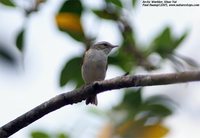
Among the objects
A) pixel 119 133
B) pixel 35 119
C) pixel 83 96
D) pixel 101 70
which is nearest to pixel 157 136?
pixel 119 133

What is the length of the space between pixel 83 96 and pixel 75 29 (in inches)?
30.4

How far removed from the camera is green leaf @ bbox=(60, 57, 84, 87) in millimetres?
3738

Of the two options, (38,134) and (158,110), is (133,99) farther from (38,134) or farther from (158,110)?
(38,134)

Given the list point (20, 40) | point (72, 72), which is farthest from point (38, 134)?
point (20, 40)

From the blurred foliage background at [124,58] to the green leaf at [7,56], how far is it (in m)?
0.59

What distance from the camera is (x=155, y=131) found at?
2.99m

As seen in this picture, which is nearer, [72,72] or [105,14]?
[72,72]

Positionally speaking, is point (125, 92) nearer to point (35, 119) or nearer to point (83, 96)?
point (83, 96)

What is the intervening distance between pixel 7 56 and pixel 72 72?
1.15 m

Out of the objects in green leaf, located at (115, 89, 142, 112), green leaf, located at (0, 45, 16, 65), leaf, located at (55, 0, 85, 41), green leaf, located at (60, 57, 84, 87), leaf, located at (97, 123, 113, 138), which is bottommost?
leaf, located at (97, 123, 113, 138)

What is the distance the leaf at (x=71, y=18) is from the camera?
3.68m

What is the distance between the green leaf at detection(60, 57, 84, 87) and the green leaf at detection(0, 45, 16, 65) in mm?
1018

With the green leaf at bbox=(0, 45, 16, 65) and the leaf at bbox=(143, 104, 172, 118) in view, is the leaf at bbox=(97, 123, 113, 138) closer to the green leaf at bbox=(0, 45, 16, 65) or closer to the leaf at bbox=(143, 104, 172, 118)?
the leaf at bbox=(143, 104, 172, 118)

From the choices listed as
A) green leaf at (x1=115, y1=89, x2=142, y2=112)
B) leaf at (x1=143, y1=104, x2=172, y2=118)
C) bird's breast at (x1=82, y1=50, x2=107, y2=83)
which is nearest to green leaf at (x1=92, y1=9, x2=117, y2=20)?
green leaf at (x1=115, y1=89, x2=142, y2=112)
